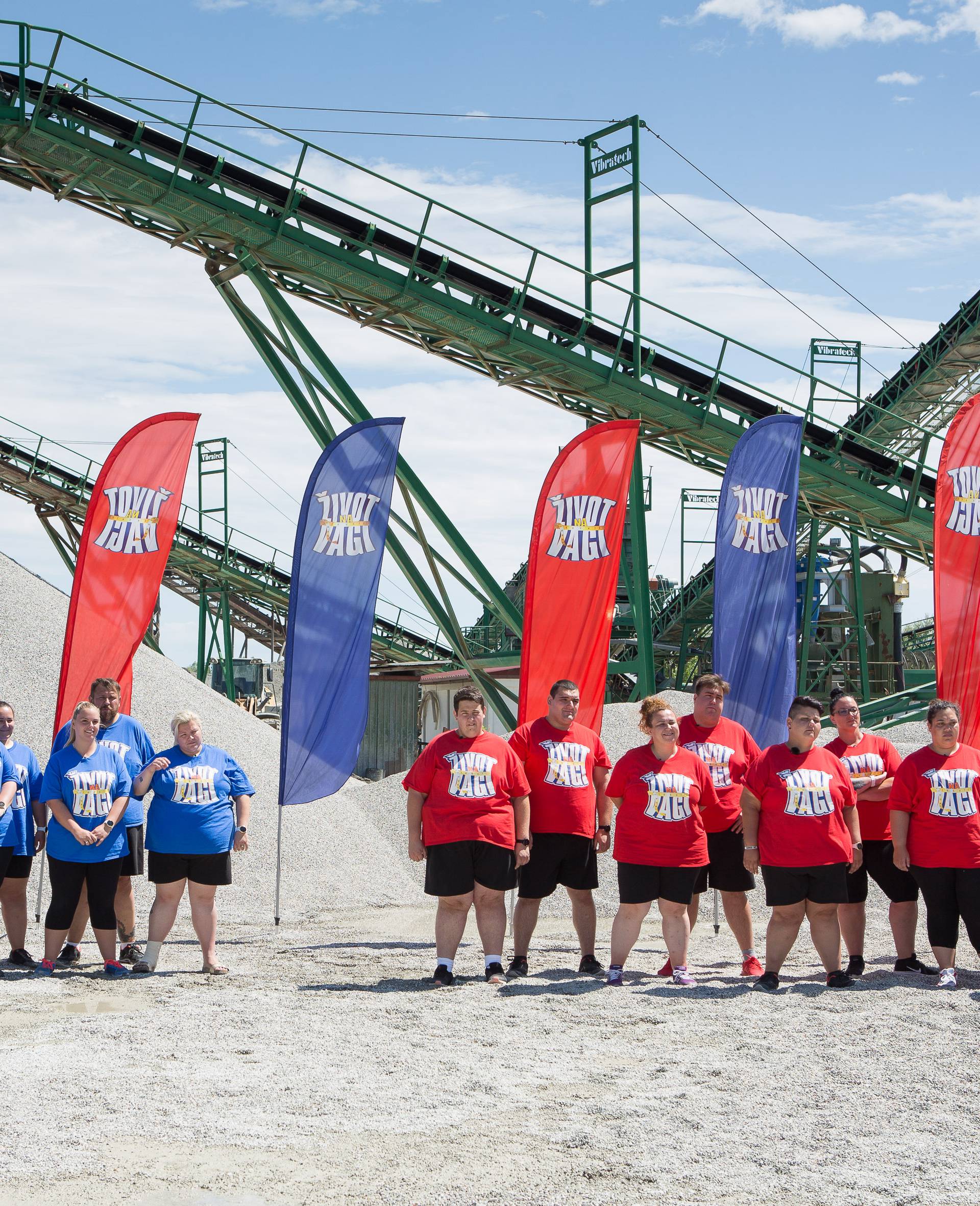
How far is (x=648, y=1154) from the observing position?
3.80 m

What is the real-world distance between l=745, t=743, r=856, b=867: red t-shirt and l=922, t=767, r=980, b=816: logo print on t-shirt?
0.44 metres

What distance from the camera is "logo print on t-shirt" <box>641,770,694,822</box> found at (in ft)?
21.7

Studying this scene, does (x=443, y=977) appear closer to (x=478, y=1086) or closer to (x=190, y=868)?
(x=190, y=868)

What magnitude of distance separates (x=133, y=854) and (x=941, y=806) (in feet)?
15.6

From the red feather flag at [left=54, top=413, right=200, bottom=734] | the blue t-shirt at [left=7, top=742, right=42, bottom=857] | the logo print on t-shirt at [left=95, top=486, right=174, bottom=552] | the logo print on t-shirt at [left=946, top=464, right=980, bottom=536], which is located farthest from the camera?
the logo print on t-shirt at [left=946, top=464, right=980, bottom=536]

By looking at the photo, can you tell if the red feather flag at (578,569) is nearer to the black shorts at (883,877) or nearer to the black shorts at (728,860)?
the black shorts at (728,860)

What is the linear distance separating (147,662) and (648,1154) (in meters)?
11.9

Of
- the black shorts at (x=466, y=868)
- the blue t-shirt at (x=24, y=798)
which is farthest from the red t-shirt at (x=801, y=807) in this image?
the blue t-shirt at (x=24, y=798)

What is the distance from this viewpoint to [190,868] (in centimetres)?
699

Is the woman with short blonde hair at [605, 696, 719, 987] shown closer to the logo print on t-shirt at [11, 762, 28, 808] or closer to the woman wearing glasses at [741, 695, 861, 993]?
the woman wearing glasses at [741, 695, 861, 993]

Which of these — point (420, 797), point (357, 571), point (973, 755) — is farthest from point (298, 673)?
point (973, 755)

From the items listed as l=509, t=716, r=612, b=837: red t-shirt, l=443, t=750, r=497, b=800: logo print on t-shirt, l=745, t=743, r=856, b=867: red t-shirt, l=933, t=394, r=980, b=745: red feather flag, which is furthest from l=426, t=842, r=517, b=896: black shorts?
l=933, t=394, r=980, b=745: red feather flag

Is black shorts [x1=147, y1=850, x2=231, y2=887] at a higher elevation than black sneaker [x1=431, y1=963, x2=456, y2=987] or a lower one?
higher

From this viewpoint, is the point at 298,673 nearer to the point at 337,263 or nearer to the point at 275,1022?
the point at 275,1022
